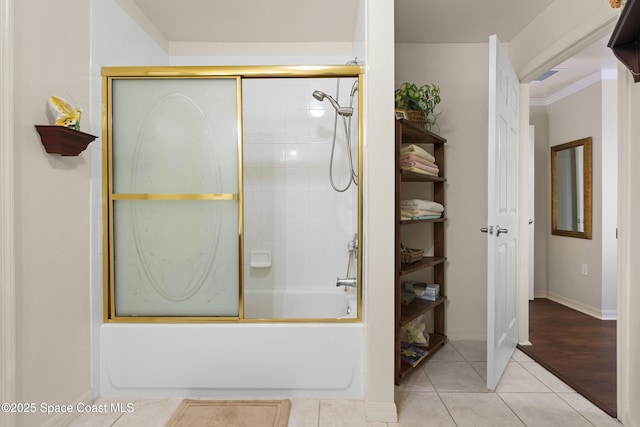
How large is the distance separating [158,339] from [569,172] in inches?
167

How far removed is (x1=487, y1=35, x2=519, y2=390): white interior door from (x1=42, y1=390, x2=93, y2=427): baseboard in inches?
84.2

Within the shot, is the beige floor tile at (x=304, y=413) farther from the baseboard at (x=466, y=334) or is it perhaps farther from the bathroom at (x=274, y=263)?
the baseboard at (x=466, y=334)

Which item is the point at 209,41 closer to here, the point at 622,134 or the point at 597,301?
the point at 622,134

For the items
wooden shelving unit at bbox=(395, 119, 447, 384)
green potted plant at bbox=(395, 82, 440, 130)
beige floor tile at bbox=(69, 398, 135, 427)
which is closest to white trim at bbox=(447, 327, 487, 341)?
wooden shelving unit at bbox=(395, 119, 447, 384)

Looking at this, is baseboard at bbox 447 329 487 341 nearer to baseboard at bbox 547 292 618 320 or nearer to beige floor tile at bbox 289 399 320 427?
baseboard at bbox 547 292 618 320

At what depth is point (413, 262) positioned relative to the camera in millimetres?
2412

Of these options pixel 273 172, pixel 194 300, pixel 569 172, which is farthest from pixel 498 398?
pixel 569 172

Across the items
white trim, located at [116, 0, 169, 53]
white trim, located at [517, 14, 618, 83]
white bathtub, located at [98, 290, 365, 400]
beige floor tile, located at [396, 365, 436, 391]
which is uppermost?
white trim, located at [116, 0, 169, 53]

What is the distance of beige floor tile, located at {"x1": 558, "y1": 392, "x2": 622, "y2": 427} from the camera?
66.2 inches

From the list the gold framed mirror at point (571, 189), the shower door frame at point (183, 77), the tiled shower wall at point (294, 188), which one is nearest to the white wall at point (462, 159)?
the tiled shower wall at point (294, 188)

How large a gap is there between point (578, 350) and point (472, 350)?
769mm

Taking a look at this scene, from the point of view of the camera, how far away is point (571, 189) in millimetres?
3840

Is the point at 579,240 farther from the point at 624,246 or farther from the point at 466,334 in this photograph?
the point at 624,246

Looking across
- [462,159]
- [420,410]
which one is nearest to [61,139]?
[420,410]
